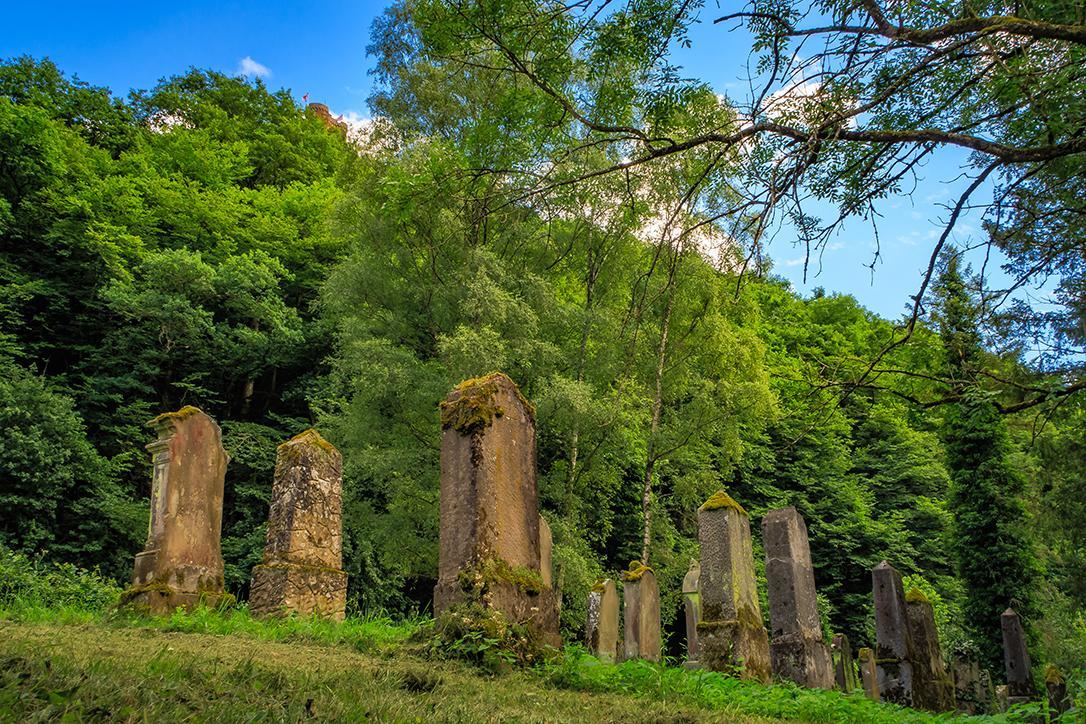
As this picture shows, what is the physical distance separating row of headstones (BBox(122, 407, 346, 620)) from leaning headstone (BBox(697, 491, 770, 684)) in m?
4.45

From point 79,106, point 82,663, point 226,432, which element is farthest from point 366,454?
point 79,106

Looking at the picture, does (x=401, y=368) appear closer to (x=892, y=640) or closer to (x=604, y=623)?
(x=604, y=623)

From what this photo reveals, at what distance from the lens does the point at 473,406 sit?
713cm

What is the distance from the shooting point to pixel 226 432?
23125 millimetres

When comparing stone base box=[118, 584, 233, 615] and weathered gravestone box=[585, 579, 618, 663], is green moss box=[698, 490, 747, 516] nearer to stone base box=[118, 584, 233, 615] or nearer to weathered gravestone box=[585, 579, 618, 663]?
weathered gravestone box=[585, 579, 618, 663]

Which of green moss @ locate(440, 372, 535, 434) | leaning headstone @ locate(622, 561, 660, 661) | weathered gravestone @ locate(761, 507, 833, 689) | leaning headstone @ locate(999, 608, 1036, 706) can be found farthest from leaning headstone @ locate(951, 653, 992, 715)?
Result: green moss @ locate(440, 372, 535, 434)

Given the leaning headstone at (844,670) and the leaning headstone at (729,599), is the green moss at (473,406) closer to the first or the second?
the leaning headstone at (729,599)

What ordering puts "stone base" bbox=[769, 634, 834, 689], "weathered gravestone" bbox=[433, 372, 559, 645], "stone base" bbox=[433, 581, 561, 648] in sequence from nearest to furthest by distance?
"stone base" bbox=[433, 581, 561, 648], "weathered gravestone" bbox=[433, 372, 559, 645], "stone base" bbox=[769, 634, 834, 689]

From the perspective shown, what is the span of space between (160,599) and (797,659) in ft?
24.3

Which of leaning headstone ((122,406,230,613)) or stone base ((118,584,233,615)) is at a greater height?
leaning headstone ((122,406,230,613))

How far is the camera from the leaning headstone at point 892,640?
1136 centimetres

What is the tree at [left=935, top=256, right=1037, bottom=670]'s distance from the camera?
69.7 feet

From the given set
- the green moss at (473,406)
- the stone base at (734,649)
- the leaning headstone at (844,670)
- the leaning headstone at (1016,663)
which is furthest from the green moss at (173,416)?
the leaning headstone at (1016,663)

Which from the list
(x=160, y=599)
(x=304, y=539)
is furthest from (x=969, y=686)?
(x=160, y=599)
